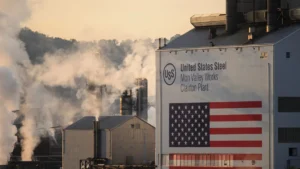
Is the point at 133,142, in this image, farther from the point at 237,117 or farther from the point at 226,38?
the point at 237,117

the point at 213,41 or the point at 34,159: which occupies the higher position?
the point at 213,41

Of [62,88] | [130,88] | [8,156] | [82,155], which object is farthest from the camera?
[62,88]

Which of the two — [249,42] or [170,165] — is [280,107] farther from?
[170,165]

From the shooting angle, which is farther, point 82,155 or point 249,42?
point 82,155

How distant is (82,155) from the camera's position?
104250 millimetres

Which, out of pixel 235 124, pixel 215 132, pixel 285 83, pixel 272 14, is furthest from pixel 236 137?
pixel 272 14

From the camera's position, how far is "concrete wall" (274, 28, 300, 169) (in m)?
79.4

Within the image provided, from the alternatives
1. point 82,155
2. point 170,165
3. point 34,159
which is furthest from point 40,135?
point 170,165

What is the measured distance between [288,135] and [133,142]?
28.0 meters

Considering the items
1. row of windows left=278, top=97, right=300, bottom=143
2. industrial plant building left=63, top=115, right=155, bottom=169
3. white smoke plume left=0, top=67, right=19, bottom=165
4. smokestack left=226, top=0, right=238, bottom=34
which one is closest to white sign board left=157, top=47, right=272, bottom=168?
row of windows left=278, top=97, right=300, bottom=143

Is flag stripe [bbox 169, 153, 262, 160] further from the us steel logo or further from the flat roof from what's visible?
the flat roof

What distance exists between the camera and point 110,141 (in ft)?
339

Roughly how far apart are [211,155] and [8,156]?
45.1 meters

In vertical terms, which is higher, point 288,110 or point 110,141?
point 288,110
